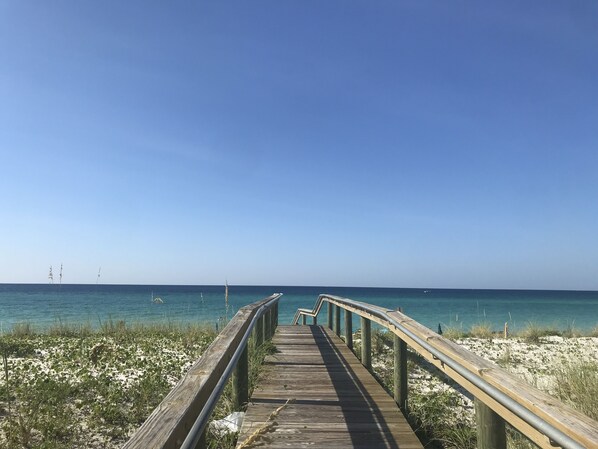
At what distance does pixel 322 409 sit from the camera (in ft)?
14.1

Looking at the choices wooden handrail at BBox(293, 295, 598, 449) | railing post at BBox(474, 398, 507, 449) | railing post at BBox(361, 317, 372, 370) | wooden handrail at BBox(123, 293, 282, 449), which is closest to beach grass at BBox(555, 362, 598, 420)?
railing post at BBox(361, 317, 372, 370)

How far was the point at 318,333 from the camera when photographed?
34.8ft

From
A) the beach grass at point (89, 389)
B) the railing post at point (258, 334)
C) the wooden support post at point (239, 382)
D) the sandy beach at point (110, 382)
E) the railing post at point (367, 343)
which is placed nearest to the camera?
the wooden support post at point (239, 382)

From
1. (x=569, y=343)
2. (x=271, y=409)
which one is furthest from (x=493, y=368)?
(x=569, y=343)

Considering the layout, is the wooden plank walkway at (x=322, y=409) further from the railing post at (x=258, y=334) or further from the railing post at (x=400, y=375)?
the railing post at (x=258, y=334)

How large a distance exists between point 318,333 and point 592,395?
249 inches

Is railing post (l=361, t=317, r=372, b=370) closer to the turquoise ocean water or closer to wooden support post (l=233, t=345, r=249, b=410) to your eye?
wooden support post (l=233, t=345, r=249, b=410)

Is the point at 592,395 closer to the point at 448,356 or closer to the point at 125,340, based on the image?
the point at 448,356

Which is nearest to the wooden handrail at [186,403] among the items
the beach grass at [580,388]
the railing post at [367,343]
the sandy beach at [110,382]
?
the sandy beach at [110,382]

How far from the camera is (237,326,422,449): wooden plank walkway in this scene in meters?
3.49

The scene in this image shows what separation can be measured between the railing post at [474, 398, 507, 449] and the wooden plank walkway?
949mm

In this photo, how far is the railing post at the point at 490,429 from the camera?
2.48m

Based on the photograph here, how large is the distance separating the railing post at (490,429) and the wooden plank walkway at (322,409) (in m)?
0.95

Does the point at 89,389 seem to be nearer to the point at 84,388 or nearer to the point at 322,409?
the point at 84,388
